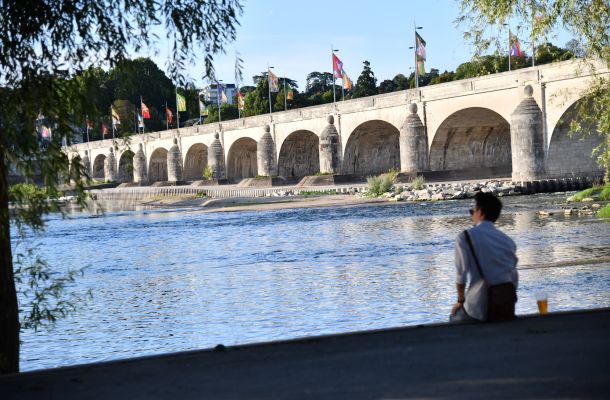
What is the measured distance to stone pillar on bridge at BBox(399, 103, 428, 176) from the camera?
156 ft

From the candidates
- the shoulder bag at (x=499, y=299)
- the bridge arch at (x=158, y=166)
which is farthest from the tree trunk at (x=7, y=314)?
the bridge arch at (x=158, y=166)

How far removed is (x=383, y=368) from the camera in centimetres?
620

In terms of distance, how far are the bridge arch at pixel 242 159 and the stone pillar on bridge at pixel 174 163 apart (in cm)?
652

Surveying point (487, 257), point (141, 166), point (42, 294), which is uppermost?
point (141, 166)

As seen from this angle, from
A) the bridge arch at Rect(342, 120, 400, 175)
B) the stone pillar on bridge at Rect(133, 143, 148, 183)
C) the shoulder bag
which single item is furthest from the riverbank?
the stone pillar on bridge at Rect(133, 143, 148, 183)

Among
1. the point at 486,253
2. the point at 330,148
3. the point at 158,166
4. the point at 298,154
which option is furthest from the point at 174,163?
the point at 486,253

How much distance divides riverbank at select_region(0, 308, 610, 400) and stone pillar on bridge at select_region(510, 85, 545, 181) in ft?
106

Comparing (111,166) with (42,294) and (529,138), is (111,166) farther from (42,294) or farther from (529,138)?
(42,294)

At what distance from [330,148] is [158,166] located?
39994mm

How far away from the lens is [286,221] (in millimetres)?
33688

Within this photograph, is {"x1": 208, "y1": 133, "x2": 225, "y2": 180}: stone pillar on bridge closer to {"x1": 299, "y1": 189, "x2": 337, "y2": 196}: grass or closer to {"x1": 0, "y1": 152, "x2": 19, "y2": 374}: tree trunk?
{"x1": 299, "y1": 189, "x2": 337, "y2": 196}: grass

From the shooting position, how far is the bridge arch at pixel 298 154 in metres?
62.8

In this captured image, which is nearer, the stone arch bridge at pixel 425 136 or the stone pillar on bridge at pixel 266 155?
the stone arch bridge at pixel 425 136

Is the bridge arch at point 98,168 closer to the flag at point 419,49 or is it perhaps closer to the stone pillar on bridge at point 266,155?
the stone pillar on bridge at point 266,155
